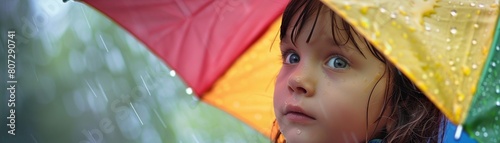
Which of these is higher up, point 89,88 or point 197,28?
point 197,28

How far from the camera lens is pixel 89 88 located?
38.8ft

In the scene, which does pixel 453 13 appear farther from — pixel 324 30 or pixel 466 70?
pixel 324 30

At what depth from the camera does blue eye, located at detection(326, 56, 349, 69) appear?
6.37 ft

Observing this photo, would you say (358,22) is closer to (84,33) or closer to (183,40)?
(183,40)

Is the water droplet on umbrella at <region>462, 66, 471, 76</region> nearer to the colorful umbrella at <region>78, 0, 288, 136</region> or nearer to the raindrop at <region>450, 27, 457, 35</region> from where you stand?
the raindrop at <region>450, 27, 457, 35</region>

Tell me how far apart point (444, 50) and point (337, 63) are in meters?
0.40

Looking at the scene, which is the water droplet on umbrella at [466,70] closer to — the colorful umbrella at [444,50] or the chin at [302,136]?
the colorful umbrella at [444,50]

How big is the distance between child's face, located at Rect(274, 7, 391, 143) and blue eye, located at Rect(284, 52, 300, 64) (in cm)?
6

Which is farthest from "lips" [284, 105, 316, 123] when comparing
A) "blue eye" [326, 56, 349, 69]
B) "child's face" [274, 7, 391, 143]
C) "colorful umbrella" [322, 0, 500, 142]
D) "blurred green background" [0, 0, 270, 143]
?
"blurred green background" [0, 0, 270, 143]

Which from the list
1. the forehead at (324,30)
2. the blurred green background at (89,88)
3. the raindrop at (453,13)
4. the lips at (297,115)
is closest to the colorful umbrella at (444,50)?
the raindrop at (453,13)

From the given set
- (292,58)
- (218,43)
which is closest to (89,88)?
(218,43)

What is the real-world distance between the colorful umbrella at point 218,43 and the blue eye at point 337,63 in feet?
1.37

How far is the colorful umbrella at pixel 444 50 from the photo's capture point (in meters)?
1.53

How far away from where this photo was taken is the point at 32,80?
11148 mm
